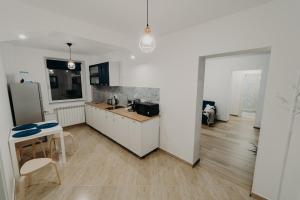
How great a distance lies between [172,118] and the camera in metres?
2.82

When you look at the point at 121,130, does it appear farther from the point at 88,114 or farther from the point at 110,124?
the point at 88,114

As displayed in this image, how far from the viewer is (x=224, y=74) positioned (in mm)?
5398

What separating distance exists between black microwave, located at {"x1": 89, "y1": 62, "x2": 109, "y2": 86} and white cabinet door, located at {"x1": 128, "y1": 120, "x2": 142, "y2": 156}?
185cm

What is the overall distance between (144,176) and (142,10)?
2690 millimetres

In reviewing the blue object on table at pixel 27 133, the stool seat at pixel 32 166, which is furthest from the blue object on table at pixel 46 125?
the stool seat at pixel 32 166

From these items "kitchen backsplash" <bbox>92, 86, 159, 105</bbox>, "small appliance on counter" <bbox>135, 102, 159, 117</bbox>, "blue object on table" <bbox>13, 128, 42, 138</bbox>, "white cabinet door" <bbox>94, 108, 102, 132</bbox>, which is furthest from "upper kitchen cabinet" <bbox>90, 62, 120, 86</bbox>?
"blue object on table" <bbox>13, 128, 42, 138</bbox>

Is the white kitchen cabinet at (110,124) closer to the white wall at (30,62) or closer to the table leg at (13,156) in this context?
the table leg at (13,156)

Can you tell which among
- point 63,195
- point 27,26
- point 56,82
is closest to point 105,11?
point 27,26

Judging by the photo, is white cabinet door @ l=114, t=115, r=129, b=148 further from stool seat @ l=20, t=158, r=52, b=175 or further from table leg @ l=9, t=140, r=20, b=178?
table leg @ l=9, t=140, r=20, b=178

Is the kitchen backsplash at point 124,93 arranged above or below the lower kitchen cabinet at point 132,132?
above

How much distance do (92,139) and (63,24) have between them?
2.91 meters

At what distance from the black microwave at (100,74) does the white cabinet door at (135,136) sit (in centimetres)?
185

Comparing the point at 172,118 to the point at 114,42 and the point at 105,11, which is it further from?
the point at 105,11

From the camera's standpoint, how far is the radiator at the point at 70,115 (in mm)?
4227
